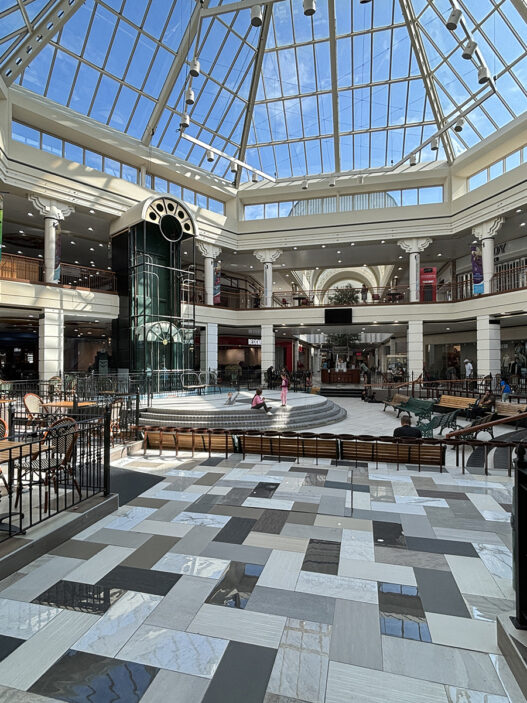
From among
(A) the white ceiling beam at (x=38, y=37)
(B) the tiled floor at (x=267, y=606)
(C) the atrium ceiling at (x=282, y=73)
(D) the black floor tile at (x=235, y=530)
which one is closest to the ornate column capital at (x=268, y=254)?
(C) the atrium ceiling at (x=282, y=73)

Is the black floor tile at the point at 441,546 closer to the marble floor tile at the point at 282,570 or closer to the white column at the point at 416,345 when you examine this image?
the marble floor tile at the point at 282,570

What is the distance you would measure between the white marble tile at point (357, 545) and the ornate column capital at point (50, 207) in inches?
798

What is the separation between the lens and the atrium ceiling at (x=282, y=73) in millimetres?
17391

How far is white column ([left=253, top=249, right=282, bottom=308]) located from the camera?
27.3 m

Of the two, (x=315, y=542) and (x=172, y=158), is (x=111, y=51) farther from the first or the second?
(x=315, y=542)

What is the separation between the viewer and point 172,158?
2403 centimetres

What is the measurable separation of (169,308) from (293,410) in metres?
10.6

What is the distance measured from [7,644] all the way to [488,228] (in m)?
26.3

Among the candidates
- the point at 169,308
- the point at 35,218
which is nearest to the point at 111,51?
the point at 35,218

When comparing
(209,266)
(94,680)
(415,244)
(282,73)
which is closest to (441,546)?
(94,680)

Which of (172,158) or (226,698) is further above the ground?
(172,158)

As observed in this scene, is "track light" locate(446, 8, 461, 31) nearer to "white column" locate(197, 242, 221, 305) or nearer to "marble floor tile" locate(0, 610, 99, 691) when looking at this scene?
"marble floor tile" locate(0, 610, 99, 691)

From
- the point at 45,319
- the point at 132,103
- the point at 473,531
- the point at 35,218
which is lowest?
the point at 473,531

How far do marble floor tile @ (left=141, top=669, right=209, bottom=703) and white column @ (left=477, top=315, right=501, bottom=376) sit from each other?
23.1m
